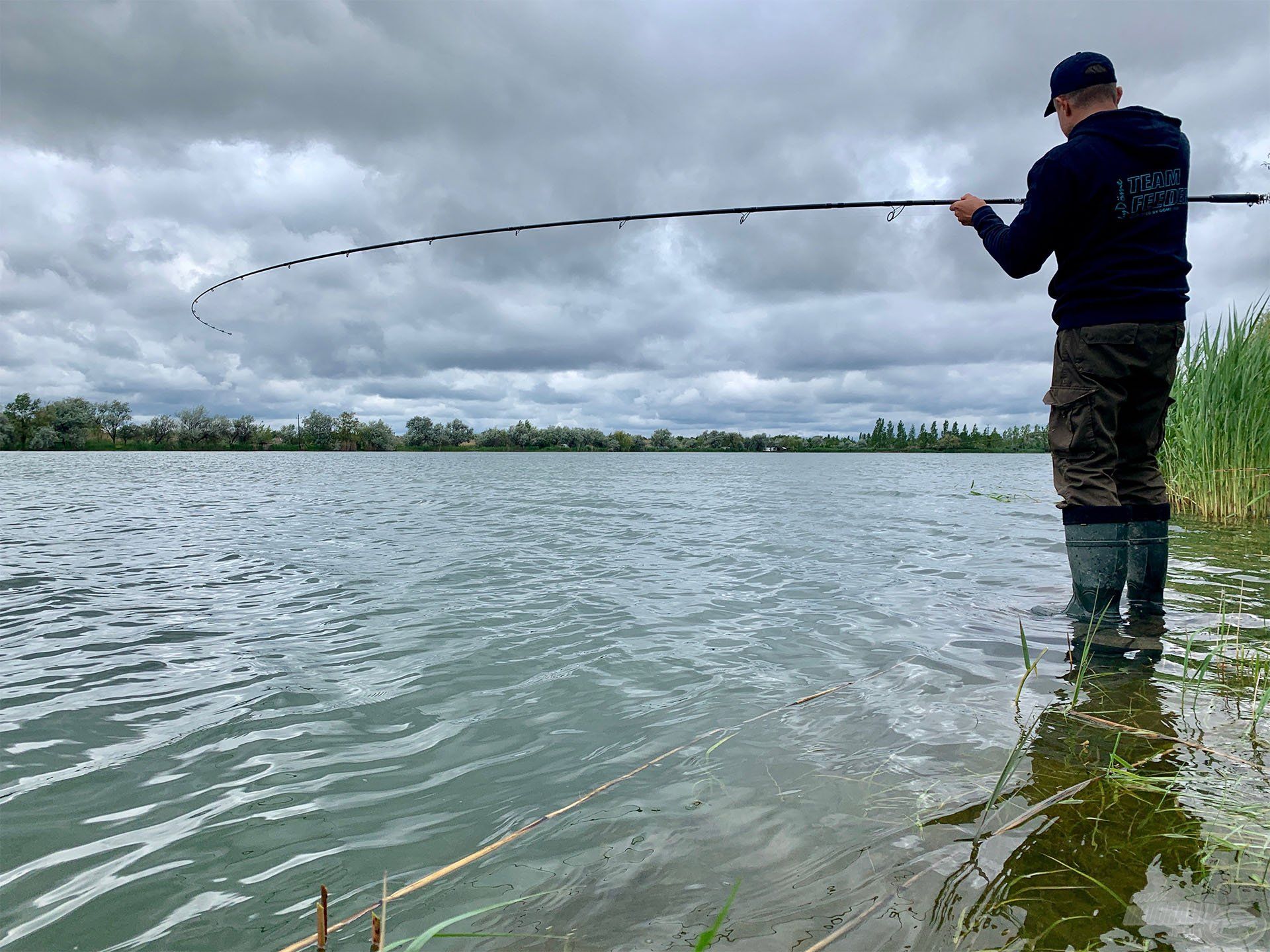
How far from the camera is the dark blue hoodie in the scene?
3832mm

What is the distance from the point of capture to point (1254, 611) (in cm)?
535

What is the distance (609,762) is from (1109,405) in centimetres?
356

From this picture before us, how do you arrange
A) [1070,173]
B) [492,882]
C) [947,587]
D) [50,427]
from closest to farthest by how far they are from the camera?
[492,882] → [1070,173] → [947,587] → [50,427]

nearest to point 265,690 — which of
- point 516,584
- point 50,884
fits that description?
point 50,884

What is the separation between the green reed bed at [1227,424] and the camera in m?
9.52

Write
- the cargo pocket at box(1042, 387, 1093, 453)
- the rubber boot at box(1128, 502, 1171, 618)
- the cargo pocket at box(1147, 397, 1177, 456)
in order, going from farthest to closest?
the rubber boot at box(1128, 502, 1171, 618)
the cargo pocket at box(1147, 397, 1177, 456)
the cargo pocket at box(1042, 387, 1093, 453)

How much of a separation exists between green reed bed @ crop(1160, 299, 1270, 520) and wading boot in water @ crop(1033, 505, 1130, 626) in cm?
790

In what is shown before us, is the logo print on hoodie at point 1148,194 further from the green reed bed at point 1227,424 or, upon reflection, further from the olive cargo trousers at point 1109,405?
the green reed bed at point 1227,424

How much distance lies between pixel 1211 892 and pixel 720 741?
6.30ft

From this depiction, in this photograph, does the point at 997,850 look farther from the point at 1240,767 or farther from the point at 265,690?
the point at 265,690

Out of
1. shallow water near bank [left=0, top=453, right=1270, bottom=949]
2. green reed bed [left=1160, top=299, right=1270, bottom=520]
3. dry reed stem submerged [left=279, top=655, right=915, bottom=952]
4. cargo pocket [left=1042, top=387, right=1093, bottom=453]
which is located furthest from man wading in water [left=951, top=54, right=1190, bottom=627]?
green reed bed [left=1160, top=299, right=1270, bottom=520]

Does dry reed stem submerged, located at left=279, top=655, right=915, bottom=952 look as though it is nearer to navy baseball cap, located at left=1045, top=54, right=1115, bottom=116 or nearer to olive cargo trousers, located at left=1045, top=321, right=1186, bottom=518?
olive cargo trousers, located at left=1045, top=321, right=1186, bottom=518

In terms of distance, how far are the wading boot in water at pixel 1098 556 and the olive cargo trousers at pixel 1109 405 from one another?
7cm

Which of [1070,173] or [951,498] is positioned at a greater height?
[1070,173]
